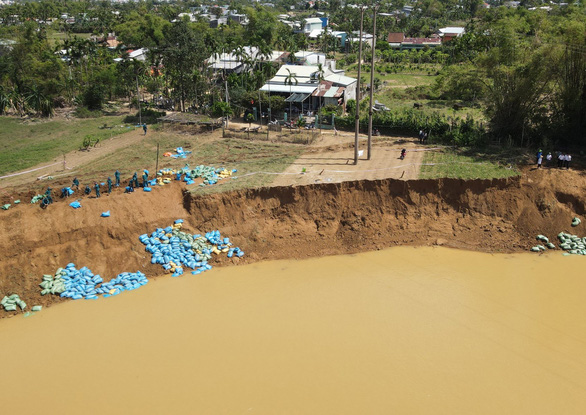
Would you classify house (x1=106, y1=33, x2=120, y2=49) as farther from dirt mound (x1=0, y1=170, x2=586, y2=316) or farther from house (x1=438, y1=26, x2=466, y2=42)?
dirt mound (x1=0, y1=170, x2=586, y2=316)

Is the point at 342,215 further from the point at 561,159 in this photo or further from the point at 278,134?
the point at 561,159

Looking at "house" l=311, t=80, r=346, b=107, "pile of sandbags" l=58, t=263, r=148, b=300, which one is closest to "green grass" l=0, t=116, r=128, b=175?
"pile of sandbags" l=58, t=263, r=148, b=300

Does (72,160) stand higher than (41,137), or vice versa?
(41,137)

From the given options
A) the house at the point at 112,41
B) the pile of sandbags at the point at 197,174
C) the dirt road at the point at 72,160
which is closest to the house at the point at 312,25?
the house at the point at 112,41

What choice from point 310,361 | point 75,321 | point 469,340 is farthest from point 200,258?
point 469,340

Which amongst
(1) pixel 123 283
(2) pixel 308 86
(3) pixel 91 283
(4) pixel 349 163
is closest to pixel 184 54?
(2) pixel 308 86

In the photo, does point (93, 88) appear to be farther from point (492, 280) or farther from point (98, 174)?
point (492, 280)
